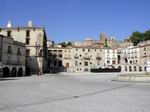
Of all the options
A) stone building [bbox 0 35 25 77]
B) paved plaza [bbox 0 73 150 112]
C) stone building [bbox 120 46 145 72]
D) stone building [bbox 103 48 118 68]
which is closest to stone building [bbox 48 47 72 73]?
stone building [bbox 103 48 118 68]

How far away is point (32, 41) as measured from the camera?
7500 centimetres

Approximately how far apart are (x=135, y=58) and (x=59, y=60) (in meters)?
31.4

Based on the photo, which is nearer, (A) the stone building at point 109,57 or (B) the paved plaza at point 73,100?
(B) the paved plaza at point 73,100

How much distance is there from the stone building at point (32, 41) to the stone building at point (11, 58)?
9.74 meters

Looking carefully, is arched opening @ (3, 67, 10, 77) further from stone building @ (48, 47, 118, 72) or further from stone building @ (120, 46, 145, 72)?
stone building @ (120, 46, 145, 72)

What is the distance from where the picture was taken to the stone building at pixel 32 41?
241 ft

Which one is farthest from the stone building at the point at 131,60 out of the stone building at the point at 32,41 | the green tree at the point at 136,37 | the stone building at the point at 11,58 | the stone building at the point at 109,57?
the stone building at the point at 11,58

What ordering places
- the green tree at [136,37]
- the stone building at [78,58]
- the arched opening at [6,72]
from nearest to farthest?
1. the arched opening at [6,72]
2. the stone building at [78,58]
3. the green tree at [136,37]

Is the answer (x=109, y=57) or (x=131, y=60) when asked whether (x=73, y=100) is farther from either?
(x=109, y=57)

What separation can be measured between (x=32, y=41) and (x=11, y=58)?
18103 millimetres

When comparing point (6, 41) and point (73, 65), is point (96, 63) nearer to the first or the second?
point (73, 65)

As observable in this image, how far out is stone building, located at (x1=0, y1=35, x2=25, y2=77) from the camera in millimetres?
54438

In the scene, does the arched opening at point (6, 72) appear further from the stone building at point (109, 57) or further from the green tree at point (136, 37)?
the green tree at point (136, 37)

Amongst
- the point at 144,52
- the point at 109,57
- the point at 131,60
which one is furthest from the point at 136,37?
the point at 144,52
